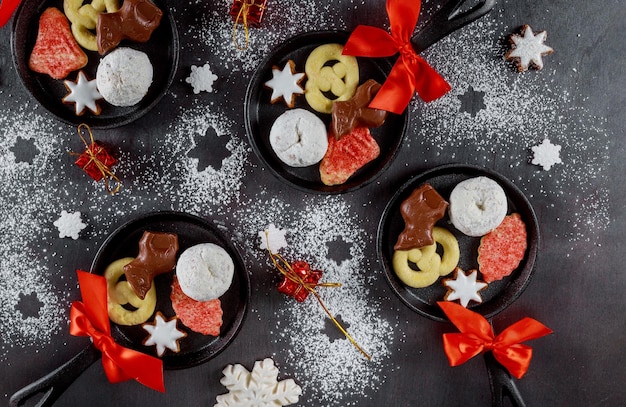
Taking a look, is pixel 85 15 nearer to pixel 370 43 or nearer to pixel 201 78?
pixel 201 78

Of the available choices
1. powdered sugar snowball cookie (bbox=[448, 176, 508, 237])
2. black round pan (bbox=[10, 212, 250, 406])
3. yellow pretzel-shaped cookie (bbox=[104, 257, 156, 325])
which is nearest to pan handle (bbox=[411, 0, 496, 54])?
powdered sugar snowball cookie (bbox=[448, 176, 508, 237])

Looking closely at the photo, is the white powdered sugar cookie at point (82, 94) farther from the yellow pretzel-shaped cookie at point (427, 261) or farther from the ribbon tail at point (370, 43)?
the yellow pretzel-shaped cookie at point (427, 261)

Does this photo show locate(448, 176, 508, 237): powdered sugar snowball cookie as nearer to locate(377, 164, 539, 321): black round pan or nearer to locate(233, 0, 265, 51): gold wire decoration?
locate(377, 164, 539, 321): black round pan

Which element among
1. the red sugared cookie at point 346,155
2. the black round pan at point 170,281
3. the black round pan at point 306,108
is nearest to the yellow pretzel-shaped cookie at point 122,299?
the black round pan at point 170,281

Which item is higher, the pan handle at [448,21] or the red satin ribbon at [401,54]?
the pan handle at [448,21]

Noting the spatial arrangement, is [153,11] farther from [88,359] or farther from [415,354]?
[415,354]
